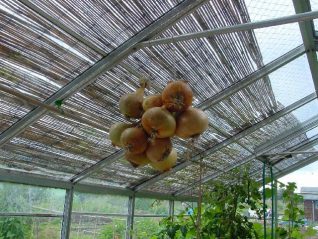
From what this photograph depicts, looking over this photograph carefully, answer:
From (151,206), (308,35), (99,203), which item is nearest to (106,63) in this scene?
(308,35)

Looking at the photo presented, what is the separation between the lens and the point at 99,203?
517 centimetres

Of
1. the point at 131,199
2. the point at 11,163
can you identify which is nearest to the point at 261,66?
the point at 11,163

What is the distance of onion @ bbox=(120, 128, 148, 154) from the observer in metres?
1.00

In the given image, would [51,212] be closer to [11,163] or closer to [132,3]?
[11,163]

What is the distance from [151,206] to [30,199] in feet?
8.49

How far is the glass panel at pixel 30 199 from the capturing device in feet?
12.3

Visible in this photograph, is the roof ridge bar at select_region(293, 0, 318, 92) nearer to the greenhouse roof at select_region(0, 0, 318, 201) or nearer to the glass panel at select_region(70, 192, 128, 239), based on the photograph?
the greenhouse roof at select_region(0, 0, 318, 201)

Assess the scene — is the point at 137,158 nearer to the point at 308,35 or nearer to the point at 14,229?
the point at 308,35

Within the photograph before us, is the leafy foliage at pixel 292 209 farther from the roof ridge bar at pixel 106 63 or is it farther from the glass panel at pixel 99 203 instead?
the roof ridge bar at pixel 106 63

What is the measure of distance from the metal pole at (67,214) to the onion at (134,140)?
3.72 m

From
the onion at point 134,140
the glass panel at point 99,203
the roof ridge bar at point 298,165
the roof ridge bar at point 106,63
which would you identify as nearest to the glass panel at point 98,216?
the glass panel at point 99,203

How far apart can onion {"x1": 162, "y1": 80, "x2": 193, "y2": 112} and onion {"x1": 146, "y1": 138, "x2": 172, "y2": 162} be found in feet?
0.29

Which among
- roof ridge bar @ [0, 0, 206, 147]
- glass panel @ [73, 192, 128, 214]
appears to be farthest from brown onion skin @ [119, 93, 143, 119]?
glass panel @ [73, 192, 128, 214]

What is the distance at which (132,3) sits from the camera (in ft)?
7.39
